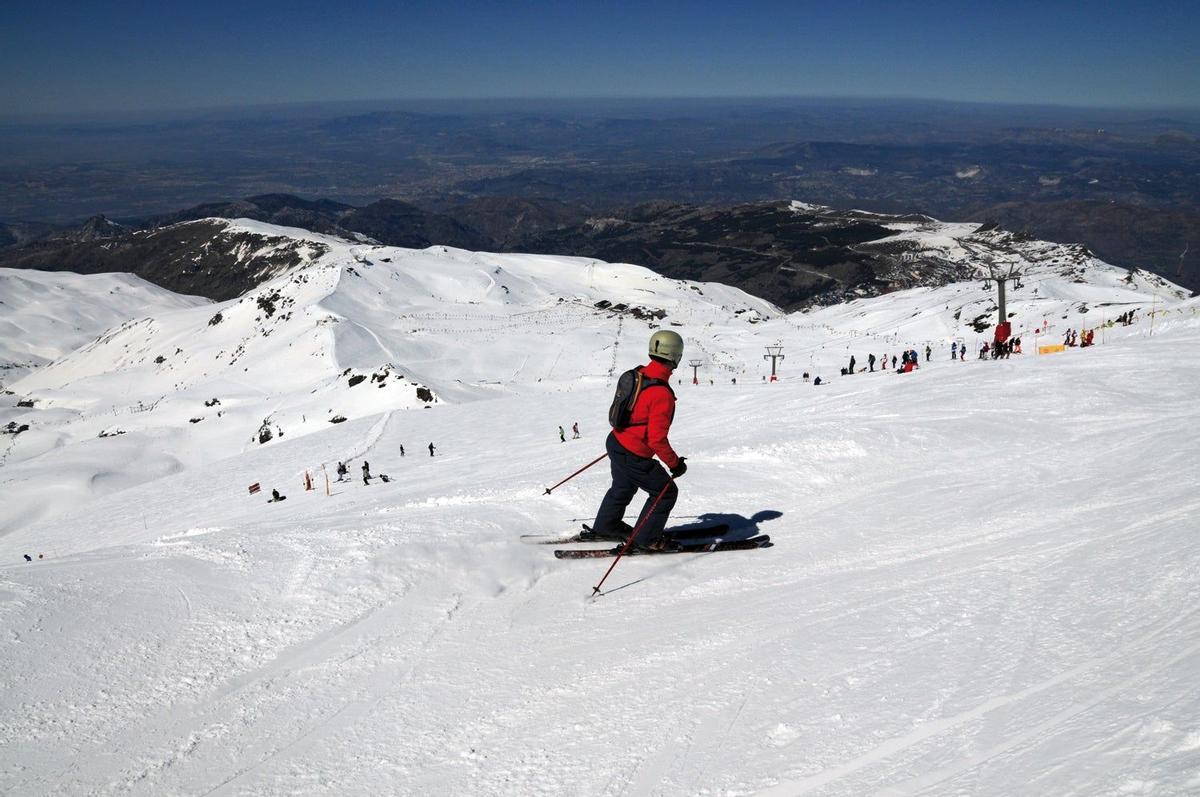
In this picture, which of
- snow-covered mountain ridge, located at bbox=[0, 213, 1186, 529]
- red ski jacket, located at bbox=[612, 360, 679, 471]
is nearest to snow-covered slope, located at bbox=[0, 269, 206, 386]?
snow-covered mountain ridge, located at bbox=[0, 213, 1186, 529]

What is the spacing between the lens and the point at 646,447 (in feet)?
25.2

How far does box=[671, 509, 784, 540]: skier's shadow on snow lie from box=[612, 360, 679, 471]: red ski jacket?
1642mm

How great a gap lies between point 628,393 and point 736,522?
8.39ft

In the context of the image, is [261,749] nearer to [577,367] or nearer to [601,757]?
[601,757]

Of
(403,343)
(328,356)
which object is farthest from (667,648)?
(403,343)

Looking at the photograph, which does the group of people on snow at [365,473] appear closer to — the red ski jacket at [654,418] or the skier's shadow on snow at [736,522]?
the skier's shadow on snow at [736,522]

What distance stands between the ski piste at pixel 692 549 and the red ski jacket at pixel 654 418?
A: 1078mm

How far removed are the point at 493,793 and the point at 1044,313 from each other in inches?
2353

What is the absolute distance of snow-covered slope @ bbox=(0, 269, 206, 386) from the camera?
123750 millimetres

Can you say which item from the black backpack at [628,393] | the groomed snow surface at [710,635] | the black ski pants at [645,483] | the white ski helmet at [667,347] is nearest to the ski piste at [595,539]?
Result: the groomed snow surface at [710,635]

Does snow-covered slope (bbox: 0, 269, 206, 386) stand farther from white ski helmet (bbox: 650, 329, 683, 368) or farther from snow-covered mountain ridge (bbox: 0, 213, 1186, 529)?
white ski helmet (bbox: 650, 329, 683, 368)

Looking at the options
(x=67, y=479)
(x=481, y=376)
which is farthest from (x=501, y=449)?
(x=481, y=376)

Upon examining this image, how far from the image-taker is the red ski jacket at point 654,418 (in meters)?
7.39

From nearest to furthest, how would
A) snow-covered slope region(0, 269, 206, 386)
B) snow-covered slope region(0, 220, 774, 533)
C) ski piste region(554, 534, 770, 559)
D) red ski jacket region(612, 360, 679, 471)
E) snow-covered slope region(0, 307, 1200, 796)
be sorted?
snow-covered slope region(0, 307, 1200, 796) → red ski jacket region(612, 360, 679, 471) → ski piste region(554, 534, 770, 559) → snow-covered slope region(0, 220, 774, 533) → snow-covered slope region(0, 269, 206, 386)
